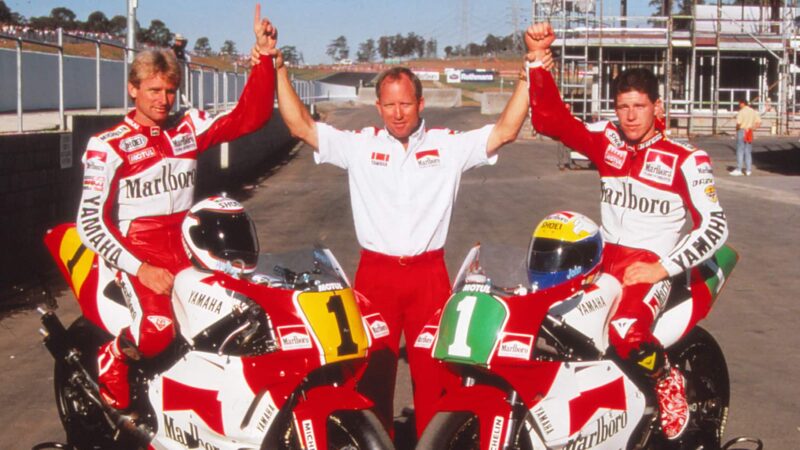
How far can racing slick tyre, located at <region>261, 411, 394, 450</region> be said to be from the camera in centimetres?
426

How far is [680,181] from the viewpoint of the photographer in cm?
548

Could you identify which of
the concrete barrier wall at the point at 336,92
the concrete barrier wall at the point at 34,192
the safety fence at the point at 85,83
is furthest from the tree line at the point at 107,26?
the concrete barrier wall at the point at 34,192

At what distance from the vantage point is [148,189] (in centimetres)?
554

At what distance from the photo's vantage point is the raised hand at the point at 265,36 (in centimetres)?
563

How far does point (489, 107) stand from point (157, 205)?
7130 centimetres

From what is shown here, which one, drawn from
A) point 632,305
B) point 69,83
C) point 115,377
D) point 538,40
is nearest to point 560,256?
point 632,305

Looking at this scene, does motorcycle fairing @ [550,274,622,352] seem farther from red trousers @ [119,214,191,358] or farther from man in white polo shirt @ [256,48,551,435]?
red trousers @ [119,214,191,358]

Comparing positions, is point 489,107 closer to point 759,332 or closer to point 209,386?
point 759,332

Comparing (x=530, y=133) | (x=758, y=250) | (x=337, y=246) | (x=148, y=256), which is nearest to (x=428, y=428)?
(x=148, y=256)

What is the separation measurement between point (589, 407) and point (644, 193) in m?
1.48

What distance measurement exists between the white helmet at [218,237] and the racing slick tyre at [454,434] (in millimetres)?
1163

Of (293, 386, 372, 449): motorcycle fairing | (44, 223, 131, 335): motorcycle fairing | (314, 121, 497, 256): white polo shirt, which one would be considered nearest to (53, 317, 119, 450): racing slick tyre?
(44, 223, 131, 335): motorcycle fairing

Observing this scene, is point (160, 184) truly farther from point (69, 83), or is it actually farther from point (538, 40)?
point (69, 83)

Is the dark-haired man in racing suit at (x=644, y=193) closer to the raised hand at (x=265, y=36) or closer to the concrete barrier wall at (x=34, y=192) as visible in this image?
the raised hand at (x=265, y=36)
